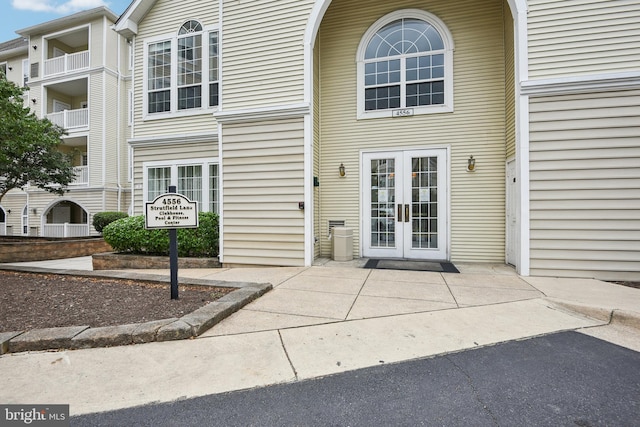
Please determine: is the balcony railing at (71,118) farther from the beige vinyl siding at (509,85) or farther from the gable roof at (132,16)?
the beige vinyl siding at (509,85)

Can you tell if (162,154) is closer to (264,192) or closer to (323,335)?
(264,192)

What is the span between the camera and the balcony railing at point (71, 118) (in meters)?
14.3

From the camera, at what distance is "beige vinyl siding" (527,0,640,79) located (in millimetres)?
4965

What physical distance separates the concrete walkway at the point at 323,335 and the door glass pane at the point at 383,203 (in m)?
2.20

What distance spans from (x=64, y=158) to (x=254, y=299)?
11.1m

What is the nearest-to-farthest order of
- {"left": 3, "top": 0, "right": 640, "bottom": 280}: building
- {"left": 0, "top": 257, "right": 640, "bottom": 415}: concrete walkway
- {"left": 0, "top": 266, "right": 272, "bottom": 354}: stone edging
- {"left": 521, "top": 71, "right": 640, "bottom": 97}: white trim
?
{"left": 0, "top": 257, "right": 640, "bottom": 415}: concrete walkway → {"left": 0, "top": 266, "right": 272, "bottom": 354}: stone edging → {"left": 521, "top": 71, "right": 640, "bottom": 97}: white trim → {"left": 3, "top": 0, "right": 640, "bottom": 280}: building

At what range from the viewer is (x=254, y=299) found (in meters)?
4.14

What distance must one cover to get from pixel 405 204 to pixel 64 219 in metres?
18.2

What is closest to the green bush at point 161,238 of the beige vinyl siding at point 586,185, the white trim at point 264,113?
the white trim at point 264,113

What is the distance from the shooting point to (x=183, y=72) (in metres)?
8.52

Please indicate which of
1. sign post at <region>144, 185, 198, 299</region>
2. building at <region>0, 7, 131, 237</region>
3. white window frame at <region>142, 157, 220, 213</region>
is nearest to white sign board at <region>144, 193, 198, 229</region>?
sign post at <region>144, 185, 198, 299</region>

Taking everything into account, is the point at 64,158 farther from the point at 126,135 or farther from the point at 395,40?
the point at 395,40

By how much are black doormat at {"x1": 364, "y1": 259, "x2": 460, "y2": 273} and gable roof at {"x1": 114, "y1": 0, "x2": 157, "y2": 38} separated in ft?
31.2

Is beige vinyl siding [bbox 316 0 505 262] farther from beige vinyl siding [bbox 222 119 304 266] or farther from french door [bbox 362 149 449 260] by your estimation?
beige vinyl siding [bbox 222 119 304 266]
